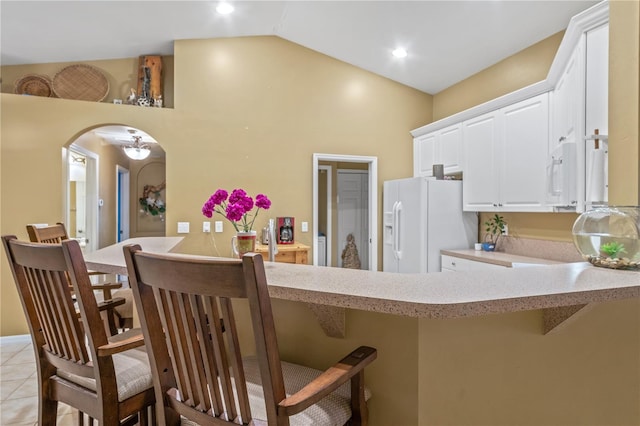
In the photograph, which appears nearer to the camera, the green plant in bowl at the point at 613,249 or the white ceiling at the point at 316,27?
the green plant in bowl at the point at 613,249

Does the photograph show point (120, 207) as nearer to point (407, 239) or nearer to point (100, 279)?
point (100, 279)

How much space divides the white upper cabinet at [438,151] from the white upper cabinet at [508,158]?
140 millimetres

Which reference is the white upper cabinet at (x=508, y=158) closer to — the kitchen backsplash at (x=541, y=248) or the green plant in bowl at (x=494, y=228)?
the green plant in bowl at (x=494, y=228)

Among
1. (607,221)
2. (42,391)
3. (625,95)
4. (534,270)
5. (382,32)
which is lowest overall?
(42,391)

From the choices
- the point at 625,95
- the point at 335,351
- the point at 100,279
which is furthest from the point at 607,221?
the point at 100,279

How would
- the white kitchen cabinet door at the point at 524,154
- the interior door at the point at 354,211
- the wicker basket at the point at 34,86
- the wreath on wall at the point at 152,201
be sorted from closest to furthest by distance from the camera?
the white kitchen cabinet door at the point at 524,154, the wicker basket at the point at 34,86, the interior door at the point at 354,211, the wreath on wall at the point at 152,201

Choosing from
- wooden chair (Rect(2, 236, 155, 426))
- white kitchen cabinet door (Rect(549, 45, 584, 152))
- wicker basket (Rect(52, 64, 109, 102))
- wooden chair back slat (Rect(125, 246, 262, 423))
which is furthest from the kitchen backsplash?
wicker basket (Rect(52, 64, 109, 102))

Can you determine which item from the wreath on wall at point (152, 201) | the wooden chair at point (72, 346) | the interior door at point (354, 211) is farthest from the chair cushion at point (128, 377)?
the wreath on wall at point (152, 201)

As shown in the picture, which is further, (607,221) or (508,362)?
(607,221)

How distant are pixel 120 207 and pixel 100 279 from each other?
71.4 inches

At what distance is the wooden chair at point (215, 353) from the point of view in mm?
725

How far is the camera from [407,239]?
12.8ft

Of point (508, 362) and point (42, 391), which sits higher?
point (508, 362)

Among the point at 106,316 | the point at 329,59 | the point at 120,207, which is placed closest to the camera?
the point at 106,316
